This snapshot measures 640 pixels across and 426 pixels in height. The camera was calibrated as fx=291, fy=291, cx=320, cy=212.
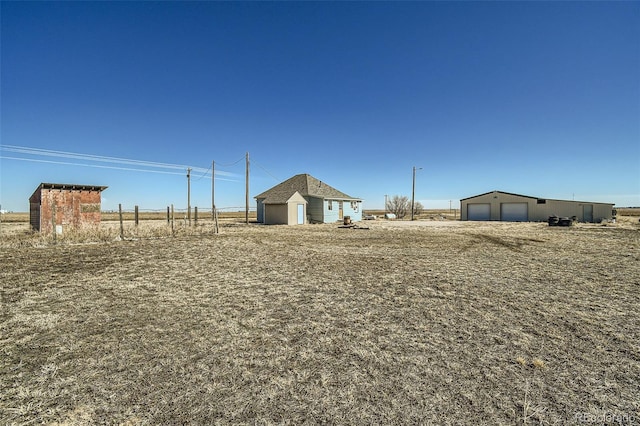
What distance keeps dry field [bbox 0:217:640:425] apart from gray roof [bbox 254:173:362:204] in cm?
2247

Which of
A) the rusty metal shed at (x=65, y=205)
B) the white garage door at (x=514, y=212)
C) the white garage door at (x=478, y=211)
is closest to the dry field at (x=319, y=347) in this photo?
the rusty metal shed at (x=65, y=205)

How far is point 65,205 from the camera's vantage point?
1775 centimetres

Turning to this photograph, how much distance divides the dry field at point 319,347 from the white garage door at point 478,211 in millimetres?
32253

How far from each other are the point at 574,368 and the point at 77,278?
8.95m

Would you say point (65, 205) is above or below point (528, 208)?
above

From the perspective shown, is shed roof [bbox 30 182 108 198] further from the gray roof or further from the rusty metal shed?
the gray roof

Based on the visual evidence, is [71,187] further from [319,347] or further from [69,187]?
[319,347]

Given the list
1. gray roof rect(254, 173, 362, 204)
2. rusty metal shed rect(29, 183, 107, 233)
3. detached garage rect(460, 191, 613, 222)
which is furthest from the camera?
detached garage rect(460, 191, 613, 222)

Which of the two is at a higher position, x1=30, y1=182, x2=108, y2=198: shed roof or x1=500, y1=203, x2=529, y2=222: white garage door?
x1=30, y1=182, x2=108, y2=198: shed roof

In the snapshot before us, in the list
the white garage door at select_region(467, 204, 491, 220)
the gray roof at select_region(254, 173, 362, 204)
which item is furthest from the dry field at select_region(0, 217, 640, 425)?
the white garage door at select_region(467, 204, 491, 220)

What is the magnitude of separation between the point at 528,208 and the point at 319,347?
3900cm

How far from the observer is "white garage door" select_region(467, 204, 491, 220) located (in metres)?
36.4

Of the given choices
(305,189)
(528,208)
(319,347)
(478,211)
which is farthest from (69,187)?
(528,208)

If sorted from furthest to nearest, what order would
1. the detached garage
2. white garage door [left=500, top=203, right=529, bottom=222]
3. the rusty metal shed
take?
white garage door [left=500, top=203, right=529, bottom=222] < the detached garage < the rusty metal shed
